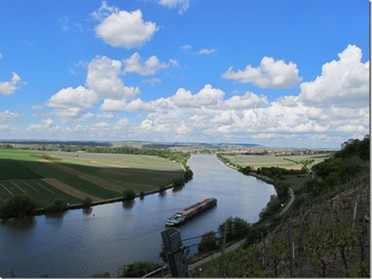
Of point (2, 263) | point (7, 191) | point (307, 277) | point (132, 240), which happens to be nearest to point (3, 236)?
point (2, 263)

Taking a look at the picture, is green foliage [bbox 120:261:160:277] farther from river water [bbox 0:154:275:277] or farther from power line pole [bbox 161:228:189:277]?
power line pole [bbox 161:228:189:277]

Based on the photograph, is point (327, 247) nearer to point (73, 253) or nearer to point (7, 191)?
point (73, 253)

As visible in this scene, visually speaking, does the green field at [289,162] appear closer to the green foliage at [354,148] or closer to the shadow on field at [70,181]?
the shadow on field at [70,181]

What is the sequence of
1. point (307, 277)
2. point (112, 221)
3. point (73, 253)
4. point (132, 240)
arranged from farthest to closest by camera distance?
point (112, 221) < point (132, 240) < point (73, 253) < point (307, 277)

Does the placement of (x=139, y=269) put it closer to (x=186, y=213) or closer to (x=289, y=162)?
(x=186, y=213)

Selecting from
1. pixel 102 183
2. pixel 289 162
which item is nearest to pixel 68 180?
pixel 102 183
